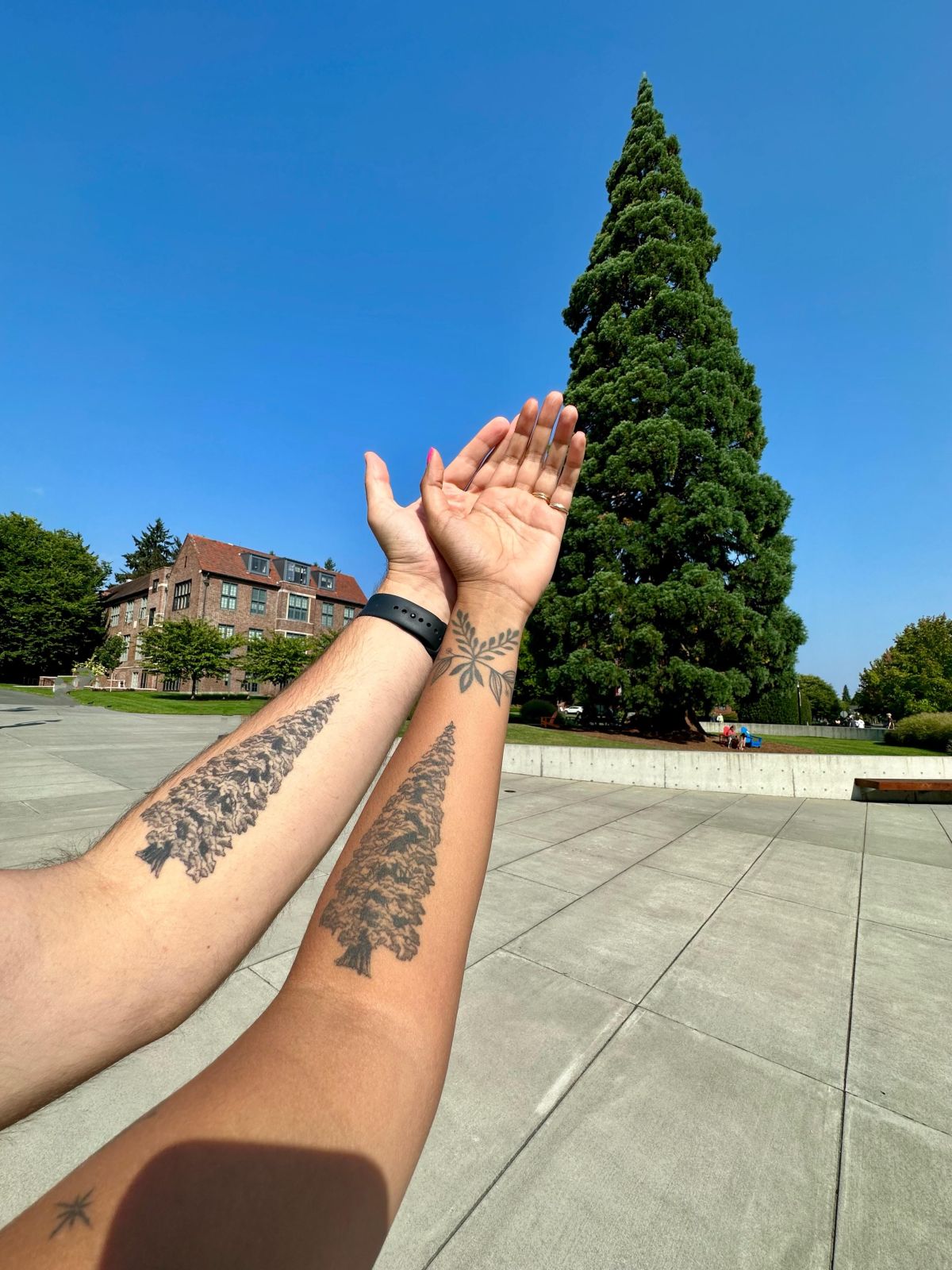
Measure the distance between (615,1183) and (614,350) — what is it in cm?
1808

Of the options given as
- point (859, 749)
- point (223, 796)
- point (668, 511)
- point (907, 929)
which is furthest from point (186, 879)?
point (859, 749)

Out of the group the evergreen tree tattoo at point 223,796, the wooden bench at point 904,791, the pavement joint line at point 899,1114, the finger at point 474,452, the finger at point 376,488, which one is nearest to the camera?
the evergreen tree tattoo at point 223,796

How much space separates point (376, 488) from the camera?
63.8 inches

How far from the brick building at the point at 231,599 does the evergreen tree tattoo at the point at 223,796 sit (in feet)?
124

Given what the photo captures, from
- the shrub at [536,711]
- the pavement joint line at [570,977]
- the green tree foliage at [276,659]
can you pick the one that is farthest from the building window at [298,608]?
the pavement joint line at [570,977]

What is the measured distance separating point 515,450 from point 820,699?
55.2m

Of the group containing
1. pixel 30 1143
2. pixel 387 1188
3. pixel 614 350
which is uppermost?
pixel 614 350

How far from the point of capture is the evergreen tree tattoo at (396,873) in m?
0.79

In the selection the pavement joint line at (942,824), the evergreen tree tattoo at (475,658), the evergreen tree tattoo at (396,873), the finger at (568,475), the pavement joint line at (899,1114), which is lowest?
the pavement joint line at (899,1114)

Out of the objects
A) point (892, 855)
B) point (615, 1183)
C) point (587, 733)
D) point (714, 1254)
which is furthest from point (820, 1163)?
point (587, 733)

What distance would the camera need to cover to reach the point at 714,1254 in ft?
5.11

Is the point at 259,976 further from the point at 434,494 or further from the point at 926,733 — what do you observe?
the point at 926,733

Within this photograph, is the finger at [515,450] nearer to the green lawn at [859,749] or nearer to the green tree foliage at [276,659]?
the green lawn at [859,749]

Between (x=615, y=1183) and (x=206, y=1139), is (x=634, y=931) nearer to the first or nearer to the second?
(x=615, y=1183)
